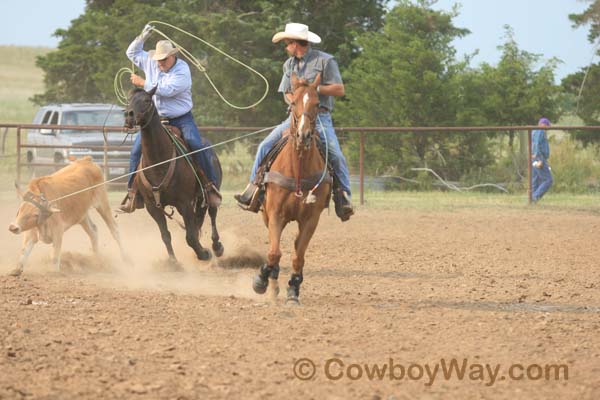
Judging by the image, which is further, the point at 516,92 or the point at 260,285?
the point at 516,92

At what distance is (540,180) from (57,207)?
36.0ft

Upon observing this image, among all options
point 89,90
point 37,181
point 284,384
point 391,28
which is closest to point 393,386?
point 284,384

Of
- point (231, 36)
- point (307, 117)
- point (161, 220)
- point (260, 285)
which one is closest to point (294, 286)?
point (260, 285)

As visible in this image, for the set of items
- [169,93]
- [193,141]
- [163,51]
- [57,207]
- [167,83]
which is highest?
[163,51]

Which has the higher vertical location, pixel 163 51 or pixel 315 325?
pixel 163 51

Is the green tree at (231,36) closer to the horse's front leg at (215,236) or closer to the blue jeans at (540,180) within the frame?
the blue jeans at (540,180)

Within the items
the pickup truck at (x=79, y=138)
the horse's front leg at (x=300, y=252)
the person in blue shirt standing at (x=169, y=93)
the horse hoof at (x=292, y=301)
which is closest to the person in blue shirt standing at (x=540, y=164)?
the pickup truck at (x=79, y=138)

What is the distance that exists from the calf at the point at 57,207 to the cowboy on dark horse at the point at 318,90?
2.45 meters

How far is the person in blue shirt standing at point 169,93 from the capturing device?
1053cm

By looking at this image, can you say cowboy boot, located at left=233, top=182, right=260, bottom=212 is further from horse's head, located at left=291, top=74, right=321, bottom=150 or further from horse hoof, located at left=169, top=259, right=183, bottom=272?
horse hoof, located at left=169, top=259, right=183, bottom=272

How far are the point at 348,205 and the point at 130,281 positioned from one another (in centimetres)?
253

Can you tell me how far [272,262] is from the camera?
28.1 feet

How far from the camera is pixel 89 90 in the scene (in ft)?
109

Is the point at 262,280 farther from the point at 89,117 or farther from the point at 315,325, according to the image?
the point at 89,117
